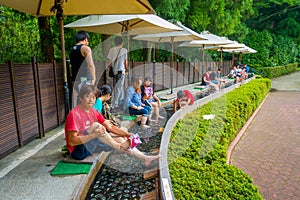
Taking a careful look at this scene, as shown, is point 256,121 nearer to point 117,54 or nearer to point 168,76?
point 168,76

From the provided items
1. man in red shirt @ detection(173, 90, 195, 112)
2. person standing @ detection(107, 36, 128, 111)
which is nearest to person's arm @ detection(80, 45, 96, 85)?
person standing @ detection(107, 36, 128, 111)

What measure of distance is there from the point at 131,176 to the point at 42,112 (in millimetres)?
2115

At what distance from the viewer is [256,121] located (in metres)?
9.09

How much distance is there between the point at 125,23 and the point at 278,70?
1042 inches

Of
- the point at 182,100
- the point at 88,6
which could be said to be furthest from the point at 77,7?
the point at 182,100

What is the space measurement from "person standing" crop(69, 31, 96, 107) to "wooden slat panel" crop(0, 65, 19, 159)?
1015mm

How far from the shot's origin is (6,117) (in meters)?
3.38

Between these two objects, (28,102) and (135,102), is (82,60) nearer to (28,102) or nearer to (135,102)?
(28,102)

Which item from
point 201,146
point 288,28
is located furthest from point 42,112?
point 288,28

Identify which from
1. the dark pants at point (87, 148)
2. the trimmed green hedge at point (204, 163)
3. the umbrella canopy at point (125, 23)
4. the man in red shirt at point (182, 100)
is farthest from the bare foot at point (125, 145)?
the man in red shirt at point (182, 100)

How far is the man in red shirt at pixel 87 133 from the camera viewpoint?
2832mm

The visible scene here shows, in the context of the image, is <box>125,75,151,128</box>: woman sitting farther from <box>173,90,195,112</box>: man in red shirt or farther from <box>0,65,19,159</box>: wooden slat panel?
<box>0,65,19,159</box>: wooden slat panel

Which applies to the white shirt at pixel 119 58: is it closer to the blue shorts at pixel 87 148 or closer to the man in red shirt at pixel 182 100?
the man in red shirt at pixel 182 100

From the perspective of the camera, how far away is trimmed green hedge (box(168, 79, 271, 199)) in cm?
281
